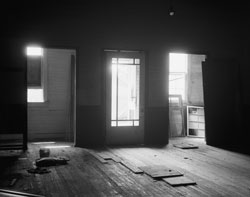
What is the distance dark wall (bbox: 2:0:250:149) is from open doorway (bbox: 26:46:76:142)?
1.30 metres

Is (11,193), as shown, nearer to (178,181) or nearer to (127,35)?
(178,181)

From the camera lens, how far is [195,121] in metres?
9.15

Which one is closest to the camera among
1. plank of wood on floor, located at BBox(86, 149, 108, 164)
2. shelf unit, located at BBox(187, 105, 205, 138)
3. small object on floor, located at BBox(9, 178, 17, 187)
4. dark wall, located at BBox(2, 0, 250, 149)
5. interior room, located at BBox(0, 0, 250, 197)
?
small object on floor, located at BBox(9, 178, 17, 187)

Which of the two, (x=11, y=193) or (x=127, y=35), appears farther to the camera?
(x=127, y=35)

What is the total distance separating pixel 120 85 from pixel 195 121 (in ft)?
9.15

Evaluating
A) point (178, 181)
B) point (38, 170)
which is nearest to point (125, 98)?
point (38, 170)

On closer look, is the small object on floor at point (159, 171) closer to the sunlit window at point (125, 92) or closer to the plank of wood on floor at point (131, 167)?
the plank of wood on floor at point (131, 167)

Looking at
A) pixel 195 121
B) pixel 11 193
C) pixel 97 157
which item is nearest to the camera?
pixel 11 193

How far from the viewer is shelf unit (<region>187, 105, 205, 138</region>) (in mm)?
9031

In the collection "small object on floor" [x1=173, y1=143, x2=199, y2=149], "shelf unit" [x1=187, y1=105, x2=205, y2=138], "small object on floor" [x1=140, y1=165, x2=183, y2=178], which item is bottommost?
"small object on floor" [x1=140, y1=165, x2=183, y2=178]

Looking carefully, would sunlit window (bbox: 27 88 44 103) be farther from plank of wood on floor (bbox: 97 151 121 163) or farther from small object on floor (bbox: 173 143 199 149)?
small object on floor (bbox: 173 143 199 149)

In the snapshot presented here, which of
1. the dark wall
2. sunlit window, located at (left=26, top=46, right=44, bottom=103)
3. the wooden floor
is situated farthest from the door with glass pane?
sunlit window, located at (left=26, top=46, right=44, bottom=103)

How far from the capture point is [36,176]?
4.75 metres

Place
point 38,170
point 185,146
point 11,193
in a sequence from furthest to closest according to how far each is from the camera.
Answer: point 185,146 < point 38,170 < point 11,193
